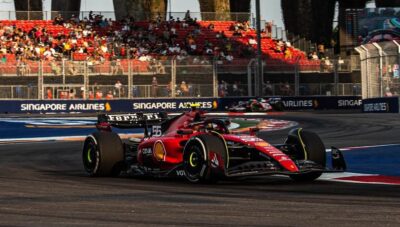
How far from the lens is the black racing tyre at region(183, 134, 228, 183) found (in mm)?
11703

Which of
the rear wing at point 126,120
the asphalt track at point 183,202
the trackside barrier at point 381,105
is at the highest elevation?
the trackside barrier at point 381,105

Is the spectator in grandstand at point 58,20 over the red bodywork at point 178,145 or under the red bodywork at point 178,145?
over

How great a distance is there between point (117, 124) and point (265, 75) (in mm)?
32629

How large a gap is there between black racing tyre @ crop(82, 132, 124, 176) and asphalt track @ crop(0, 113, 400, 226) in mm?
304

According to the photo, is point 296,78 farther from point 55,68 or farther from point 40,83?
point 40,83

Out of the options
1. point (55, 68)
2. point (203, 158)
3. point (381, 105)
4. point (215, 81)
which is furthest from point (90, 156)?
point (215, 81)

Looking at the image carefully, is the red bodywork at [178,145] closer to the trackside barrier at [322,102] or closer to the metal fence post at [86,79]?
the metal fence post at [86,79]

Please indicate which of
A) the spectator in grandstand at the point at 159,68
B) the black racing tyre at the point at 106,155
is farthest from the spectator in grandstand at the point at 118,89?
the black racing tyre at the point at 106,155

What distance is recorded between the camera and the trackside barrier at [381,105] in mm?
38906

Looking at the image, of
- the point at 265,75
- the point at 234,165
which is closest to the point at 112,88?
the point at 265,75

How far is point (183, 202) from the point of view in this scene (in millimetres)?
9445

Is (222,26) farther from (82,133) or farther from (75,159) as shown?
(75,159)

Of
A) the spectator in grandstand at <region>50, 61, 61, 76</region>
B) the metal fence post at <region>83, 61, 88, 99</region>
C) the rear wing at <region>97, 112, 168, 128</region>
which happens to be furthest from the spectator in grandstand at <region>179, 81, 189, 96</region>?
the rear wing at <region>97, 112, 168, 128</region>

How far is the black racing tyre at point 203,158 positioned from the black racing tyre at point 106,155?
1947 mm
